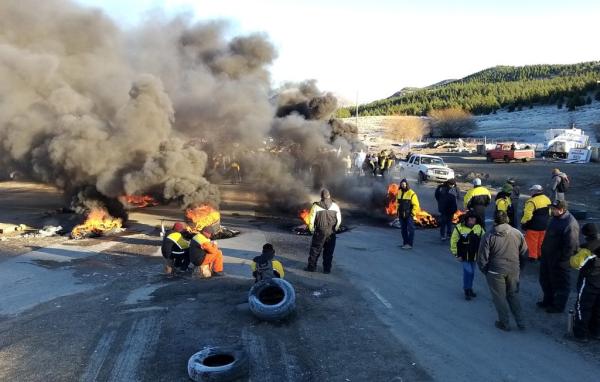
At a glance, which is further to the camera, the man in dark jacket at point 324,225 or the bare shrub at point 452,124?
the bare shrub at point 452,124

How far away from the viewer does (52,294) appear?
8891 millimetres

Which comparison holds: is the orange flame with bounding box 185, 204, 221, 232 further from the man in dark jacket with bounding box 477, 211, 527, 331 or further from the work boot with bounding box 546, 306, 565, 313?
the work boot with bounding box 546, 306, 565, 313

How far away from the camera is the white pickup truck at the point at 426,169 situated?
25.8m

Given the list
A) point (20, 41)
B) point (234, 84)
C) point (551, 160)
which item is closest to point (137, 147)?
point (234, 84)

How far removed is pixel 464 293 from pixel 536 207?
2.64 meters

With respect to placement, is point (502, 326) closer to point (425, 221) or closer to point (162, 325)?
point (162, 325)

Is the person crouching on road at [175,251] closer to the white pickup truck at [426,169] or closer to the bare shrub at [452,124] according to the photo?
the white pickup truck at [426,169]

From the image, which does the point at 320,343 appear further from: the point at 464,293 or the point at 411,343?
the point at 464,293

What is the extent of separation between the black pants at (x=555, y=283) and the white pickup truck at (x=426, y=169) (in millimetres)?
17957

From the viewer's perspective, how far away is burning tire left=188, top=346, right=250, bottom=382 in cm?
522

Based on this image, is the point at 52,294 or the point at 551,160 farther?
the point at 551,160

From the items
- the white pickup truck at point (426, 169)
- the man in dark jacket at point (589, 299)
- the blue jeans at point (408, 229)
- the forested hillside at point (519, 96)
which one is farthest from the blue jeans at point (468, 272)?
the forested hillside at point (519, 96)

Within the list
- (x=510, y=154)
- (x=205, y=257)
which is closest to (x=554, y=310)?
(x=205, y=257)

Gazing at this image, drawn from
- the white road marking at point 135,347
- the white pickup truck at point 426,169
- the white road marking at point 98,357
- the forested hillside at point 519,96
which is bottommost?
the white road marking at point 98,357
